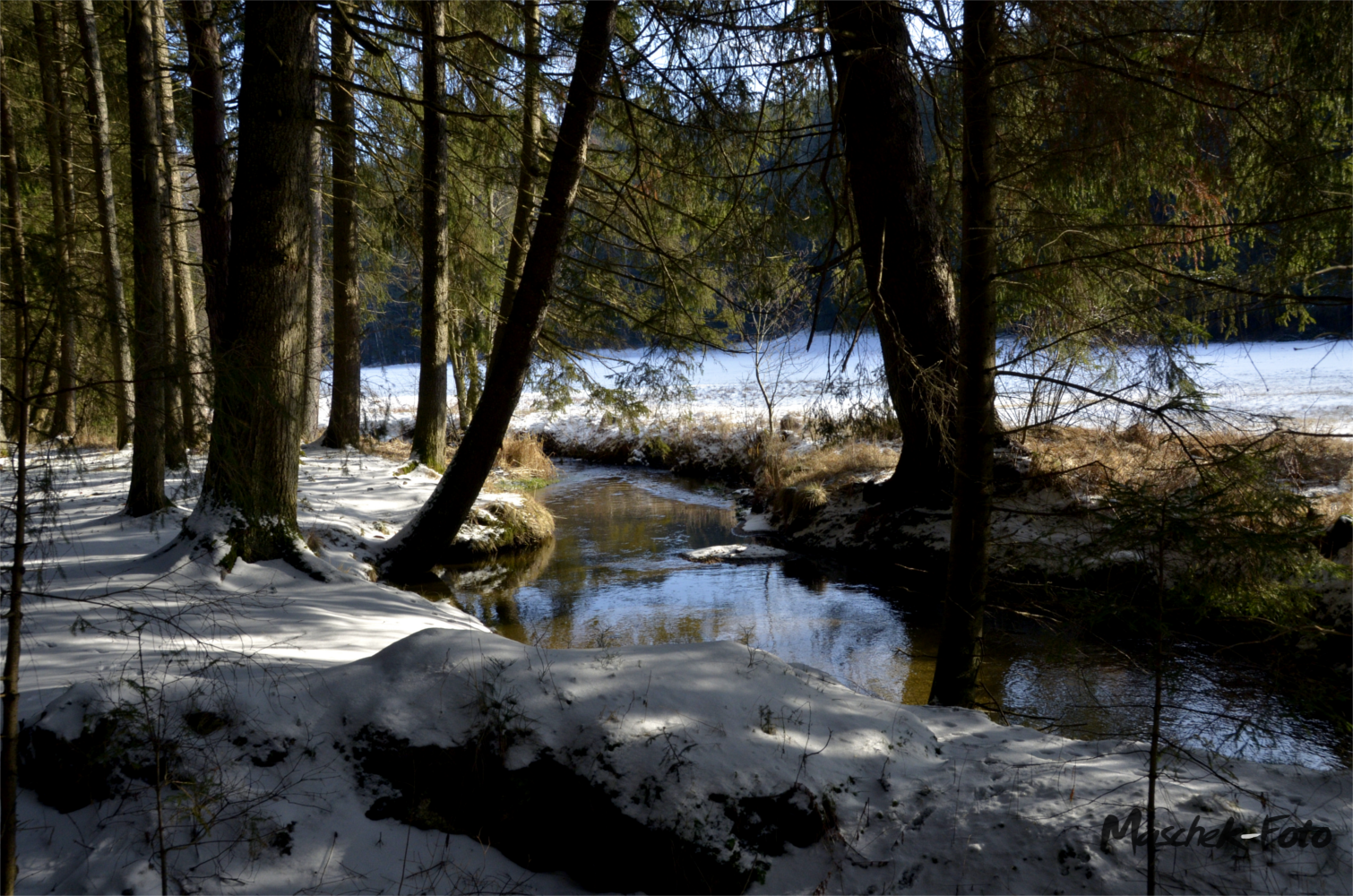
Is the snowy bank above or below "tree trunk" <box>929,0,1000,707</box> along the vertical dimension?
below

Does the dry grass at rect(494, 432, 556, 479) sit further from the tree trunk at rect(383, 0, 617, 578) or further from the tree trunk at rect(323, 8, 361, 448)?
the tree trunk at rect(383, 0, 617, 578)

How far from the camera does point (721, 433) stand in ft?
58.9

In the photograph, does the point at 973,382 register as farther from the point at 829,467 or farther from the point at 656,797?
the point at 829,467

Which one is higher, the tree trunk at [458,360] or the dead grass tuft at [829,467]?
the tree trunk at [458,360]

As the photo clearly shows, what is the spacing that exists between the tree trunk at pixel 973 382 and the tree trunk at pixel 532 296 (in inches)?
120

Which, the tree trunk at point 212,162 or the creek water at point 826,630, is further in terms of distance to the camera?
the tree trunk at point 212,162

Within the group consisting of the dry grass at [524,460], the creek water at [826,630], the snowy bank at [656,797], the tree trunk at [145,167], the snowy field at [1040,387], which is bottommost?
the creek water at [826,630]

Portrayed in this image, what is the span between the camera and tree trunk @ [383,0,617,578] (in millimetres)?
6445

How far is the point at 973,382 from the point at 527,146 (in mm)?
6115

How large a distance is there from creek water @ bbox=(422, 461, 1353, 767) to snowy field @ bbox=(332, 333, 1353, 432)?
146 cm

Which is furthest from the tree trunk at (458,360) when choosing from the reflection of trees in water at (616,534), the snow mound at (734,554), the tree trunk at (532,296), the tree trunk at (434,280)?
the snow mound at (734,554)

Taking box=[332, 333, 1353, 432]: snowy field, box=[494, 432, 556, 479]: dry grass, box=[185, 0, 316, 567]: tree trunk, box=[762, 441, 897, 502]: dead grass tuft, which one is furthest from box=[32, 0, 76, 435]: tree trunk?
box=[762, 441, 897, 502]: dead grass tuft

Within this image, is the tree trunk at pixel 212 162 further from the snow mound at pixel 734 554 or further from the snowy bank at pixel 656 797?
the snowy bank at pixel 656 797

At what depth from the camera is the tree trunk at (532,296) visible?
645 cm
